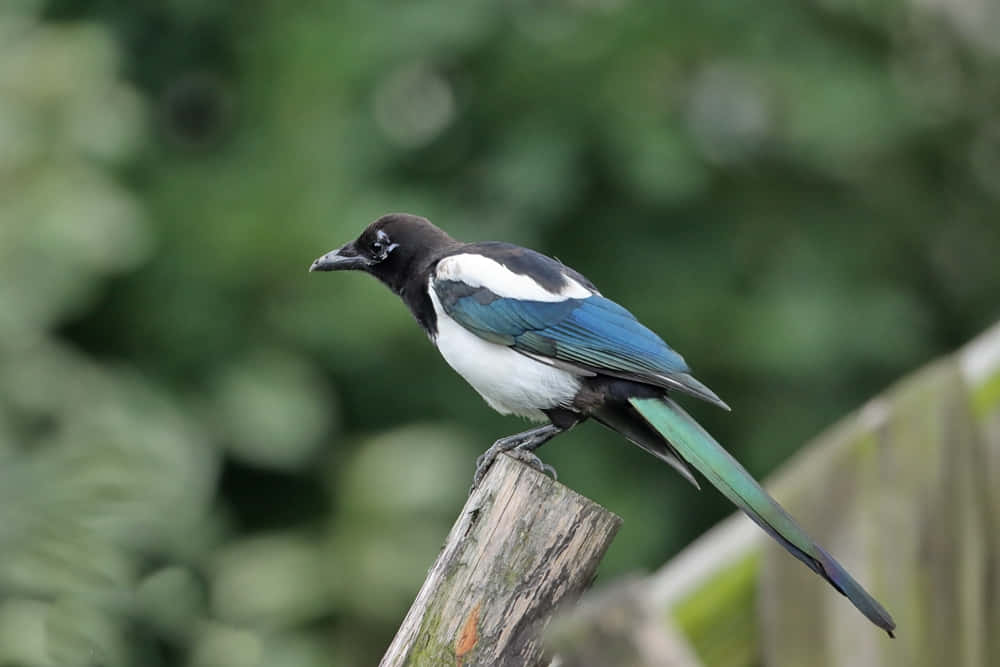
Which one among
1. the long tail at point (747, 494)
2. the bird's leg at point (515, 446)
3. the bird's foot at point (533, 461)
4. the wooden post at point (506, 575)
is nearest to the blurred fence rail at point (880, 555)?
the long tail at point (747, 494)

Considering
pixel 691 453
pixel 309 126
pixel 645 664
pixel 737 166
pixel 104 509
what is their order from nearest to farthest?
pixel 645 664 → pixel 691 453 → pixel 104 509 → pixel 309 126 → pixel 737 166

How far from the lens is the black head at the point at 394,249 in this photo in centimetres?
288

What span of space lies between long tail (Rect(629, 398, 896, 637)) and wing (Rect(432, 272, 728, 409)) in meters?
0.09

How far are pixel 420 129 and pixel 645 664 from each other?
3.76 meters

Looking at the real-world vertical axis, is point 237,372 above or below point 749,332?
above

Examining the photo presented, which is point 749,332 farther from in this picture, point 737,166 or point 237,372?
point 237,372

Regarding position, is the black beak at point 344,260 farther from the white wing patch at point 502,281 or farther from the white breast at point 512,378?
the white breast at point 512,378

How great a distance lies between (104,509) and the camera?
2.31 metres

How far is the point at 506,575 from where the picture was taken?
158 cm

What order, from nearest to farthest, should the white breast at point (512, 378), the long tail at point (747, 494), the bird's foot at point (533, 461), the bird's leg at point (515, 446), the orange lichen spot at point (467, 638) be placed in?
the long tail at point (747, 494) → the orange lichen spot at point (467, 638) → the bird's foot at point (533, 461) → the bird's leg at point (515, 446) → the white breast at point (512, 378)

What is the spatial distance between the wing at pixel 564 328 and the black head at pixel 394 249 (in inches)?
9.4

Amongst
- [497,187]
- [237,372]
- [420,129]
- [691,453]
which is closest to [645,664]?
[691,453]

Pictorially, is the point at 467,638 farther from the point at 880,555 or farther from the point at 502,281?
the point at 502,281

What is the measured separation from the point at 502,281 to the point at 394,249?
15.2 inches
